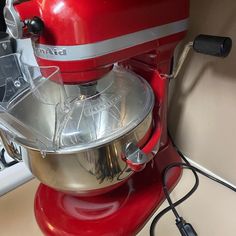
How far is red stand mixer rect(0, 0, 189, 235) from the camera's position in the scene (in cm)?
37

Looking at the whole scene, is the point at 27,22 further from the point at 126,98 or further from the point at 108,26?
the point at 126,98

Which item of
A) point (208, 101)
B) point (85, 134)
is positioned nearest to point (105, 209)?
point (85, 134)

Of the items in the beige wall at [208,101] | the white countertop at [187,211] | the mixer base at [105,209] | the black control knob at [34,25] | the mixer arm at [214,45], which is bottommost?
the white countertop at [187,211]

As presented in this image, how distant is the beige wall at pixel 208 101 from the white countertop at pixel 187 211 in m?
0.06

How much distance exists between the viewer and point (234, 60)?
1.79 ft

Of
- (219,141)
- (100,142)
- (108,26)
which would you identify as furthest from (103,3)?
(219,141)

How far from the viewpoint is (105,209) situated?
571 millimetres

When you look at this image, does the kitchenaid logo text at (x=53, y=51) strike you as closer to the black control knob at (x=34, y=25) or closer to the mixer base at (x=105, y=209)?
the black control knob at (x=34, y=25)

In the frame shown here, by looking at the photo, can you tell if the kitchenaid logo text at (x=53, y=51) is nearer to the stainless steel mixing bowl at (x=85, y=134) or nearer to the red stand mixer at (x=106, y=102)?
the red stand mixer at (x=106, y=102)

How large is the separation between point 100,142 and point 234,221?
329 mm

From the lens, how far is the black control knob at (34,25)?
36 centimetres

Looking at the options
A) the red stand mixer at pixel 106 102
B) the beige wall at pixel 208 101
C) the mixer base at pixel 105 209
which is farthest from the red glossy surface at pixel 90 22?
the mixer base at pixel 105 209

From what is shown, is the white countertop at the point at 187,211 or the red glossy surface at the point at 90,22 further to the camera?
the white countertop at the point at 187,211

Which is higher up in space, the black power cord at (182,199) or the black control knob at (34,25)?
the black control knob at (34,25)
